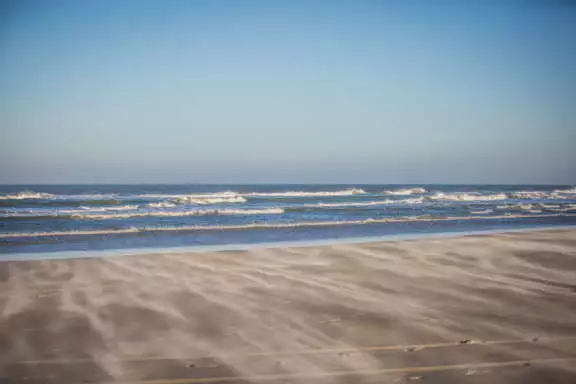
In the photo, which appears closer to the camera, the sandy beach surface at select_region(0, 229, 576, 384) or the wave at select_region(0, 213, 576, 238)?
the sandy beach surface at select_region(0, 229, 576, 384)

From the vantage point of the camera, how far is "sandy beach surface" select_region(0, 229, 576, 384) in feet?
10.6

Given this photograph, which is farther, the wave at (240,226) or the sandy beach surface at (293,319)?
the wave at (240,226)

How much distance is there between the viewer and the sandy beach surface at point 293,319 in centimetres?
324

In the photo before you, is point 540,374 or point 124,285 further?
point 124,285

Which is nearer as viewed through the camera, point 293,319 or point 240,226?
point 293,319

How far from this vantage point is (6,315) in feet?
14.4

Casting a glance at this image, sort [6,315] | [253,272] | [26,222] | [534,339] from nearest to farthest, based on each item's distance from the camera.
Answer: [534,339] < [6,315] < [253,272] < [26,222]

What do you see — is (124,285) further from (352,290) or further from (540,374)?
(540,374)

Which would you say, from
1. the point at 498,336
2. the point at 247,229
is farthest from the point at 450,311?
the point at 247,229

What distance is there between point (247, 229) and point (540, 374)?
33.2 ft

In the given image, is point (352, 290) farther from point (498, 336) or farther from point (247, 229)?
point (247, 229)

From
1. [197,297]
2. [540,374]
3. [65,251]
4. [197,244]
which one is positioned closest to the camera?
[540,374]

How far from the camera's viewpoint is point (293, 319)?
4.34 m

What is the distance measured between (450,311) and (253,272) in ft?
9.32
